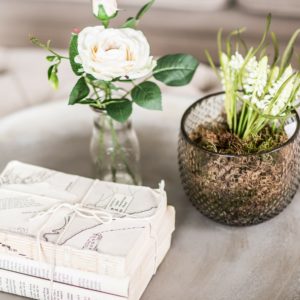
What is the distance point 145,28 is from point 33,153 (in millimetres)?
795

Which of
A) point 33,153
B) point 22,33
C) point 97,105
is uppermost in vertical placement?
point 97,105

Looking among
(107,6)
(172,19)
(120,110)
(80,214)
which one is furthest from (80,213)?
(172,19)

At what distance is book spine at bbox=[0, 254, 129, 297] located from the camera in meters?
0.69

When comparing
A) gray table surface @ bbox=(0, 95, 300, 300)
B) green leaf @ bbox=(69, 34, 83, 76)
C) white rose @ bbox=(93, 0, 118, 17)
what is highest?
white rose @ bbox=(93, 0, 118, 17)

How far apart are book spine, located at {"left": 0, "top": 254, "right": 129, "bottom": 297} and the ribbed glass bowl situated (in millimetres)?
172

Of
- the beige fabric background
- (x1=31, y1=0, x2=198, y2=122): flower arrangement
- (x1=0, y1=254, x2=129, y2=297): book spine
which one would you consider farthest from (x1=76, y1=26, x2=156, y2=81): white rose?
the beige fabric background

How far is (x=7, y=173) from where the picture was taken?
0.82 metres

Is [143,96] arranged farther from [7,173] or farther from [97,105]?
[7,173]

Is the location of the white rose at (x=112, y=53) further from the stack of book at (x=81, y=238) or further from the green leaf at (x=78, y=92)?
the stack of book at (x=81, y=238)

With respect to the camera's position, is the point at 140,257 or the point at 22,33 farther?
the point at 22,33

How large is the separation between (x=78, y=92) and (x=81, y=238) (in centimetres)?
18

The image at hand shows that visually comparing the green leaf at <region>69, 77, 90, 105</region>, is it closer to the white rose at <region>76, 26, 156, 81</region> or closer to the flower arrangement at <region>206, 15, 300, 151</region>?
the white rose at <region>76, 26, 156, 81</region>

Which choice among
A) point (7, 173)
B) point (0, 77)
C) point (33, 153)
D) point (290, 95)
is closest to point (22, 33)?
point (0, 77)

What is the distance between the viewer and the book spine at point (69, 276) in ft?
2.26
